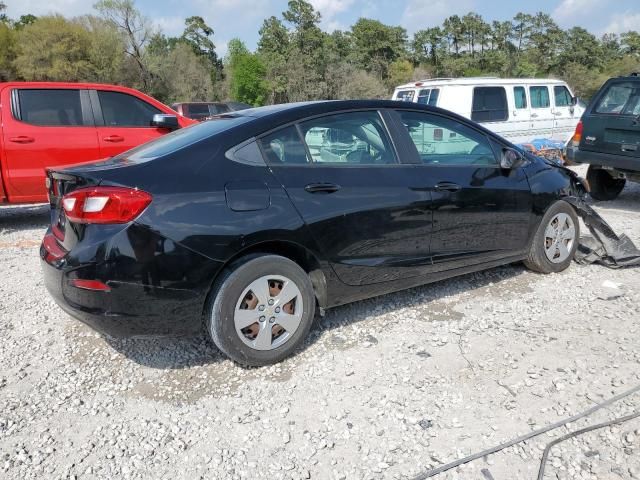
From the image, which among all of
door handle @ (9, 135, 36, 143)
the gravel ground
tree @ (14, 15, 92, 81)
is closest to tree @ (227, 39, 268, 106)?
tree @ (14, 15, 92, 81)

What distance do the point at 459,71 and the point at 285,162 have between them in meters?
69.3

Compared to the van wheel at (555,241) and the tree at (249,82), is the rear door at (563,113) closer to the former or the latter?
the van wheel at (555,241)

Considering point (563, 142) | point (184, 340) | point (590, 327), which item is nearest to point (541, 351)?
point (590, 327)

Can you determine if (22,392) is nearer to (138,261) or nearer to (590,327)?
(138,261)

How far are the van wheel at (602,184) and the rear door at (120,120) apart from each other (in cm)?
650

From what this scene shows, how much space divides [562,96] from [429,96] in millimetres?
3772

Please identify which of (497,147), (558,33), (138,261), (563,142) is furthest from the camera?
(558,33)

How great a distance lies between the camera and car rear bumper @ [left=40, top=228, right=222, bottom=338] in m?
2.61

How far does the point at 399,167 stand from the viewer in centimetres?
345

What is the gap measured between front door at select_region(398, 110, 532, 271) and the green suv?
147 inches

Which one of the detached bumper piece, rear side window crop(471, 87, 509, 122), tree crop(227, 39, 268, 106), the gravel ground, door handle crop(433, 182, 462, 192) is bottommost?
the gravel ground

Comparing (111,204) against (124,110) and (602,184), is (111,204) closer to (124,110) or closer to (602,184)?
(124,110)

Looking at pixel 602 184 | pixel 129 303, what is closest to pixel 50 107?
pixel 129 303

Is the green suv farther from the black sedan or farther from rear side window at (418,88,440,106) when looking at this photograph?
the black sedan
